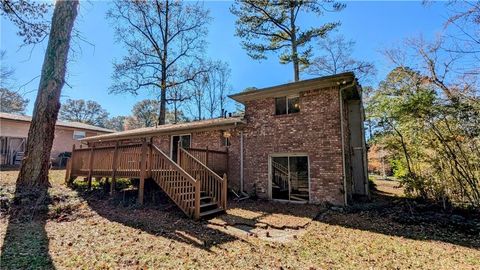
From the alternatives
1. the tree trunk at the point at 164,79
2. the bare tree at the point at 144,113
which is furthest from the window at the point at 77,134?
the bare tree at the point at 144,113

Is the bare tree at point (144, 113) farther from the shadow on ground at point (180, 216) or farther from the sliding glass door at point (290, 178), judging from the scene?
the sliding glass door at point (290, 178)

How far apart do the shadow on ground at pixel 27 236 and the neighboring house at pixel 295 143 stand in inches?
108

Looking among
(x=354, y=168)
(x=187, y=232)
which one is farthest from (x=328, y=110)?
(x=187, y=232)

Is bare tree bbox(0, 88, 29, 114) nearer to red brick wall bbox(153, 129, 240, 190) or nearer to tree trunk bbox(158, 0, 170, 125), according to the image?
tree trunk bbox(158, 0, 170, 125)

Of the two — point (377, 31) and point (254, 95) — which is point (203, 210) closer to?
point (254, 95)

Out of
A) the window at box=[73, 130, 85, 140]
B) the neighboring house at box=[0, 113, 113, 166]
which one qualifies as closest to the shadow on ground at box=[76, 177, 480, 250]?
the neighboring house at box=[0, 113, 113, 166]

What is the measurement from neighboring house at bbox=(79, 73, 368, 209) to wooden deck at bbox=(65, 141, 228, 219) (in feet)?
0.34

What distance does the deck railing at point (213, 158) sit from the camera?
9742mm

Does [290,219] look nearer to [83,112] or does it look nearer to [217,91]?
[217,91]

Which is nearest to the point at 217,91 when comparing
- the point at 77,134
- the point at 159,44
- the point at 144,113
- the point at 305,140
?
the point at 159,44

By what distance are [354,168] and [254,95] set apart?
20.0 feet

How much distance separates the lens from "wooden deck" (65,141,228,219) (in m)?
7.29

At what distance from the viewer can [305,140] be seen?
953 centimetres

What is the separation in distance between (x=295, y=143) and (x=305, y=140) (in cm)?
42
